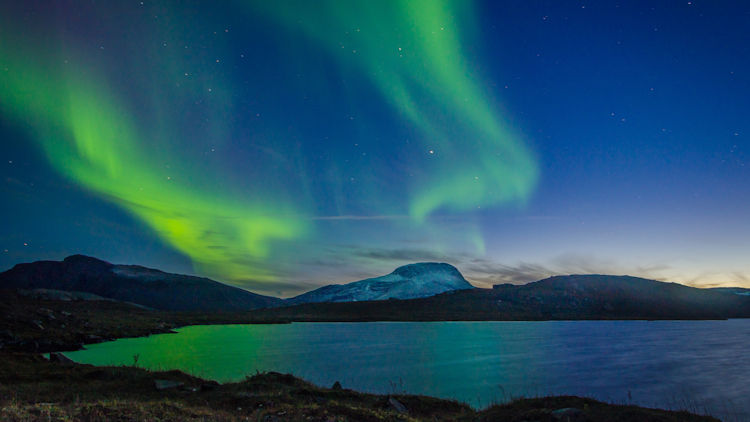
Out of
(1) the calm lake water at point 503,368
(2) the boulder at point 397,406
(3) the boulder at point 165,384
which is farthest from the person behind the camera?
(1) the calm lake water at point 503,368

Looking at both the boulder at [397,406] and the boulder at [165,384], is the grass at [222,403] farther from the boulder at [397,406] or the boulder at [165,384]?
the boulder at [165,384]

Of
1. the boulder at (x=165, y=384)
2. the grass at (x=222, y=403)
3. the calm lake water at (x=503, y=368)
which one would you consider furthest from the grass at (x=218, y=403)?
the calm lake water at (x=503, y=368)

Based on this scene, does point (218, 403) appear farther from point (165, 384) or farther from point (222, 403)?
point (165, 384)

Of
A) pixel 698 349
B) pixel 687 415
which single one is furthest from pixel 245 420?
pixel 698 349

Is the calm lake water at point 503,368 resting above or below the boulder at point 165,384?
below

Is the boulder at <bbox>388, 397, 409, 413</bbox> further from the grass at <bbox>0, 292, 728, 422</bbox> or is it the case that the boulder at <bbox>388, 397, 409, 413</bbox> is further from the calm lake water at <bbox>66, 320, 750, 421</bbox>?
the calm lake water at <bbox>66, 320, 750, 421</bbox>

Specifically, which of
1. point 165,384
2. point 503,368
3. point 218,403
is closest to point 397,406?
point 218,403

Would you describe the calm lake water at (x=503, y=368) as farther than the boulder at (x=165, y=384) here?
Yes

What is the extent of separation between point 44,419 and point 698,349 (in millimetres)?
93232

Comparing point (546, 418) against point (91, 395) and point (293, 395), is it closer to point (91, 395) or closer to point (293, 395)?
point (293, 395)

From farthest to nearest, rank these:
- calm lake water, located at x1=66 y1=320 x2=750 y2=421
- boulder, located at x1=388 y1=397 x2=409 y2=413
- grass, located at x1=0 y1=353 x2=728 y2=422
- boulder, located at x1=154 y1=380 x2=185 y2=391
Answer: calm lake water, located at x1=66 y1=320 x2=750 y2=421 → boulder, located at x1=154 y1=380 x2=185 y2=391 → boulder, located at x1=388 y1=397 x2=409 y2=413 → grass, located at x1=0 y1=353 x2=728 y2=422

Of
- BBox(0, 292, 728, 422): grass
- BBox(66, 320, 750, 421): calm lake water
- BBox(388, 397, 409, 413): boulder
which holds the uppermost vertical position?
BBox(0, 292, 728, 422): grass

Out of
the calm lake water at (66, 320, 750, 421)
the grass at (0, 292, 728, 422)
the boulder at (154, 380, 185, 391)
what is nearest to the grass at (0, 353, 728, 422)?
the grass at (0, 292, 728, 422)

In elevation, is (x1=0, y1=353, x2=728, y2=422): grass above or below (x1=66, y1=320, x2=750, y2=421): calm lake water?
above
